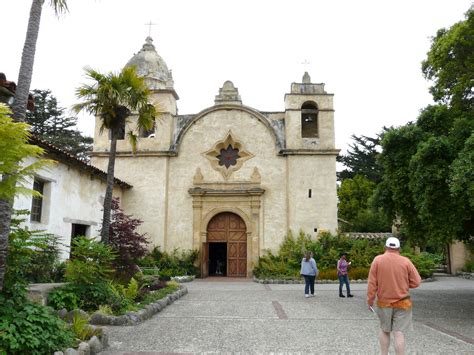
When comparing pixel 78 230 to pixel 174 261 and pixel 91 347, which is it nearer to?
pixel 174 261

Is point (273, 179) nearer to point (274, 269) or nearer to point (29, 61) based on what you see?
point (274, 269)

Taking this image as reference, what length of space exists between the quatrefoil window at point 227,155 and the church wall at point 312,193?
2.66 metres

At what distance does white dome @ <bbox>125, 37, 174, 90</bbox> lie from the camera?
2484cm

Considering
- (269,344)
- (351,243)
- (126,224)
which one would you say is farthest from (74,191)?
(351,243)

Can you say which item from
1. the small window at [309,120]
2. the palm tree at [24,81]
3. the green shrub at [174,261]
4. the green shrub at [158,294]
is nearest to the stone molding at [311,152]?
the small window at [309,120]

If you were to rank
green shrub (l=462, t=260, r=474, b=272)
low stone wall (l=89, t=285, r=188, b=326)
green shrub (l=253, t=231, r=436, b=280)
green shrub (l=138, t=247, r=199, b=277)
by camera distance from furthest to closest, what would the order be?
green shrub (l=462, t=260, r=474, b=272)
green shrub (l=138, t=247, r=199, b=277)
green shrub (l=253, t=231, r=436, b=280)
low stone wall (l=89, t=285, r=188, b=326)

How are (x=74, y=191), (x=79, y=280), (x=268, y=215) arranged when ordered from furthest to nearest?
(x=268, y=215), (x=74, y=191), (x=79, y=280)

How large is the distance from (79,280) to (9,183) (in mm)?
5050

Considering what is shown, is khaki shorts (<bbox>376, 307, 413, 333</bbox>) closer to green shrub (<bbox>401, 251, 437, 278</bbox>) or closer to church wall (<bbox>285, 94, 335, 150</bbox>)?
green shrub (<bbox>401, 251, 437, 278</bbox>)

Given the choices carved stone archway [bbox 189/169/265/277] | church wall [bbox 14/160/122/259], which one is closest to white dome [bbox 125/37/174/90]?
Answer: carved stone archway [bbox 189/169/265/277]

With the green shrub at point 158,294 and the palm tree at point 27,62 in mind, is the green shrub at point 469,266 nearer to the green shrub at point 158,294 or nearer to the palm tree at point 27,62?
the green shrub at point 158,294

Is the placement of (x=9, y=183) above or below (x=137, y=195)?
below

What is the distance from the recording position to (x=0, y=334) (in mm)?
4793

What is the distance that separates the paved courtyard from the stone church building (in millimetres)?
8460
